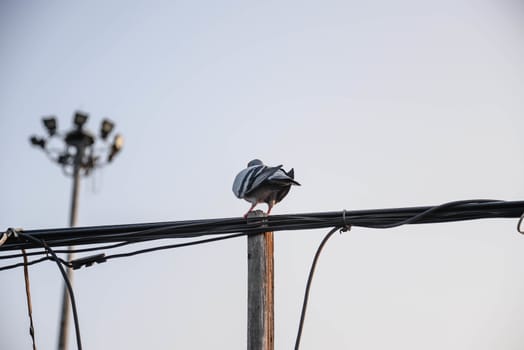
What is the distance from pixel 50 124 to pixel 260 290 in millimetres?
12083

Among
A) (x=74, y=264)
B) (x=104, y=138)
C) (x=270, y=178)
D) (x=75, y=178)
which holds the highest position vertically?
(x=104, y=138)

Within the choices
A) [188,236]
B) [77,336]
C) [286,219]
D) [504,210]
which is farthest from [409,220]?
[77,336]

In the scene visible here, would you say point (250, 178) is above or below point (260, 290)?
above

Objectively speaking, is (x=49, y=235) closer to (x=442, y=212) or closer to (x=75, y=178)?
(x=442, y=212)

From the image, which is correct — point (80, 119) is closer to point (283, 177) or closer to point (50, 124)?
point (50, 124)

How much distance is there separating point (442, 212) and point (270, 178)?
154 centimetres

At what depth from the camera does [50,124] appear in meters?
15.0

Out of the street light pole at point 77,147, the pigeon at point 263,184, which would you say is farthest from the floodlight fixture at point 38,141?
the pigeon at point 263,184

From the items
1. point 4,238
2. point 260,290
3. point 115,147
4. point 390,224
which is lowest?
point 260,290

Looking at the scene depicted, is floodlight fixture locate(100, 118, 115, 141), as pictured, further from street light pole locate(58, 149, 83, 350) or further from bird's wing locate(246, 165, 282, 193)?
bird's wing locate(246, 165, 282, 193)

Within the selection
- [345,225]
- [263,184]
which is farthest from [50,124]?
[345,225]

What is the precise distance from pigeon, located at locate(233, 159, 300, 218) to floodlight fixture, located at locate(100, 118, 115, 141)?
1050 centimetres

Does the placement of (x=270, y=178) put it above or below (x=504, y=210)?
above

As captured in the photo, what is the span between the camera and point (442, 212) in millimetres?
3859
